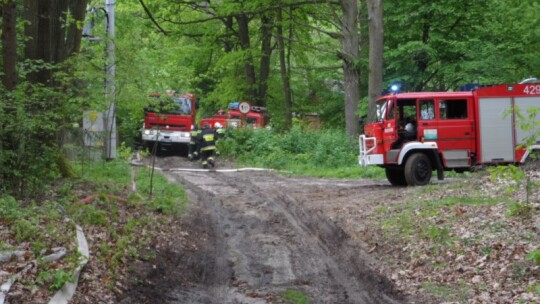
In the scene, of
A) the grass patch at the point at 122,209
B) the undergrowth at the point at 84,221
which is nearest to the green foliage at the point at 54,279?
the undergrowth at the point at 84,221

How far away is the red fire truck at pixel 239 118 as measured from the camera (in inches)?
1286

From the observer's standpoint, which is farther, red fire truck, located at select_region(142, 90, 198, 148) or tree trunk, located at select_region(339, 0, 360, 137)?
red fire truck, located at select_region(142, 90, 198, 148)

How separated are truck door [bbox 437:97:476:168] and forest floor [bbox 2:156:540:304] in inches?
99.7

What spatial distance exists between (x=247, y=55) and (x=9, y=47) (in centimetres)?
2365

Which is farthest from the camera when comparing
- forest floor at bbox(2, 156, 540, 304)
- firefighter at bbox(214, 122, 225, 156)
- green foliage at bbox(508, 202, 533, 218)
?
firefighter at bbox(214, 122, 225, 156)

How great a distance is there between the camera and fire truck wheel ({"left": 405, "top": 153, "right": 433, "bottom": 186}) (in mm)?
17547

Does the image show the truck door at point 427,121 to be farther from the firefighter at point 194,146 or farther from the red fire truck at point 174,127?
the red fire truck at point 174,127

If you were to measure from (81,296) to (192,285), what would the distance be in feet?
6.43

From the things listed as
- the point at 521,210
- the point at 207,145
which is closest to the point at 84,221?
the point at 521,210

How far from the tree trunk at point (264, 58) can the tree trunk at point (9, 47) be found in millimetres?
22197

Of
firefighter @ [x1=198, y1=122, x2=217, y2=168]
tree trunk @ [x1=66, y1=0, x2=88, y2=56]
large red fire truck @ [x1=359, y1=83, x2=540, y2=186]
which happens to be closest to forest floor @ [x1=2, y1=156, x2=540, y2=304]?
large red fire truck @ [x1=359, y1=83, x2=540, y2=186]

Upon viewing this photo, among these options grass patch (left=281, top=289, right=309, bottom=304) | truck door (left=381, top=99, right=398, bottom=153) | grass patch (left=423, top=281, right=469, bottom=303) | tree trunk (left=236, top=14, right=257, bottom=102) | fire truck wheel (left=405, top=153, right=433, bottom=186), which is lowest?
grass patch (left=281, top=289, right=309, bottom=304)

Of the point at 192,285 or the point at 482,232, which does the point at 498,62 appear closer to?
the point at 482,232

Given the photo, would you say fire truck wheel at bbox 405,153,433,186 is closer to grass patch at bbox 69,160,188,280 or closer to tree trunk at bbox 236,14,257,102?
grass patch at bbox 69,160,188,280
